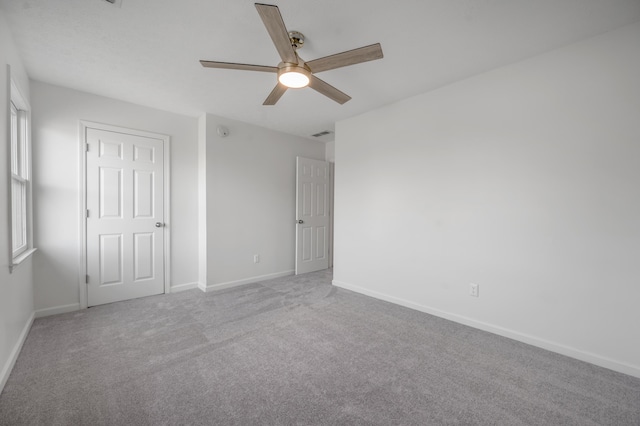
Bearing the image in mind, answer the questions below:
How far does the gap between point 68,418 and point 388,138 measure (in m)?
3.62

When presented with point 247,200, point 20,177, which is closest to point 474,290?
point 247,200

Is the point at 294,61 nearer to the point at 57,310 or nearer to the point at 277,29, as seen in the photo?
the point at 277,29

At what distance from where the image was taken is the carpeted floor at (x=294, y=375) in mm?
1574

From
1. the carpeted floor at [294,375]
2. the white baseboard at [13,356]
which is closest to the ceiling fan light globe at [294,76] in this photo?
the carpeted floor at [294,375]

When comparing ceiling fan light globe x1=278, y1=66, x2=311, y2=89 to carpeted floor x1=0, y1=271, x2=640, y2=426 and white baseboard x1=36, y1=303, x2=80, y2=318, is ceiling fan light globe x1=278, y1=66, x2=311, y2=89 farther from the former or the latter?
white baseboard x1=36, y1=303, x2=80, y2=318

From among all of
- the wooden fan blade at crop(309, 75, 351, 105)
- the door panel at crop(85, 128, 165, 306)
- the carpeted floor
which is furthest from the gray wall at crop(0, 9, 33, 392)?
the wooden fan blade at crop(309, 75, 351, 105)

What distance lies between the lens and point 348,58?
5.96 feet

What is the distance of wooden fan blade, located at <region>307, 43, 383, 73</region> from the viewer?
5.58ft

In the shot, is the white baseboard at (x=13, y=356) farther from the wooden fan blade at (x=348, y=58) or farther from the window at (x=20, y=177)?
the wooden fan blade at (x=348, y=58)

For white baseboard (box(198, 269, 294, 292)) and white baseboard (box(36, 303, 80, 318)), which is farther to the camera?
white baseboard (box(198, 269, 294, 292))

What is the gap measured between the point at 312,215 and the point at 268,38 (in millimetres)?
3106

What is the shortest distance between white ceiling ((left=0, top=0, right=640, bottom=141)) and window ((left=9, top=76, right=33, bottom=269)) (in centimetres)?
41

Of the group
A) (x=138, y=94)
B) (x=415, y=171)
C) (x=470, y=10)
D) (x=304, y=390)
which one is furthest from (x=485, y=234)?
(x=138, y=94)

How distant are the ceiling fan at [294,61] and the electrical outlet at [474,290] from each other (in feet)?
7.42
